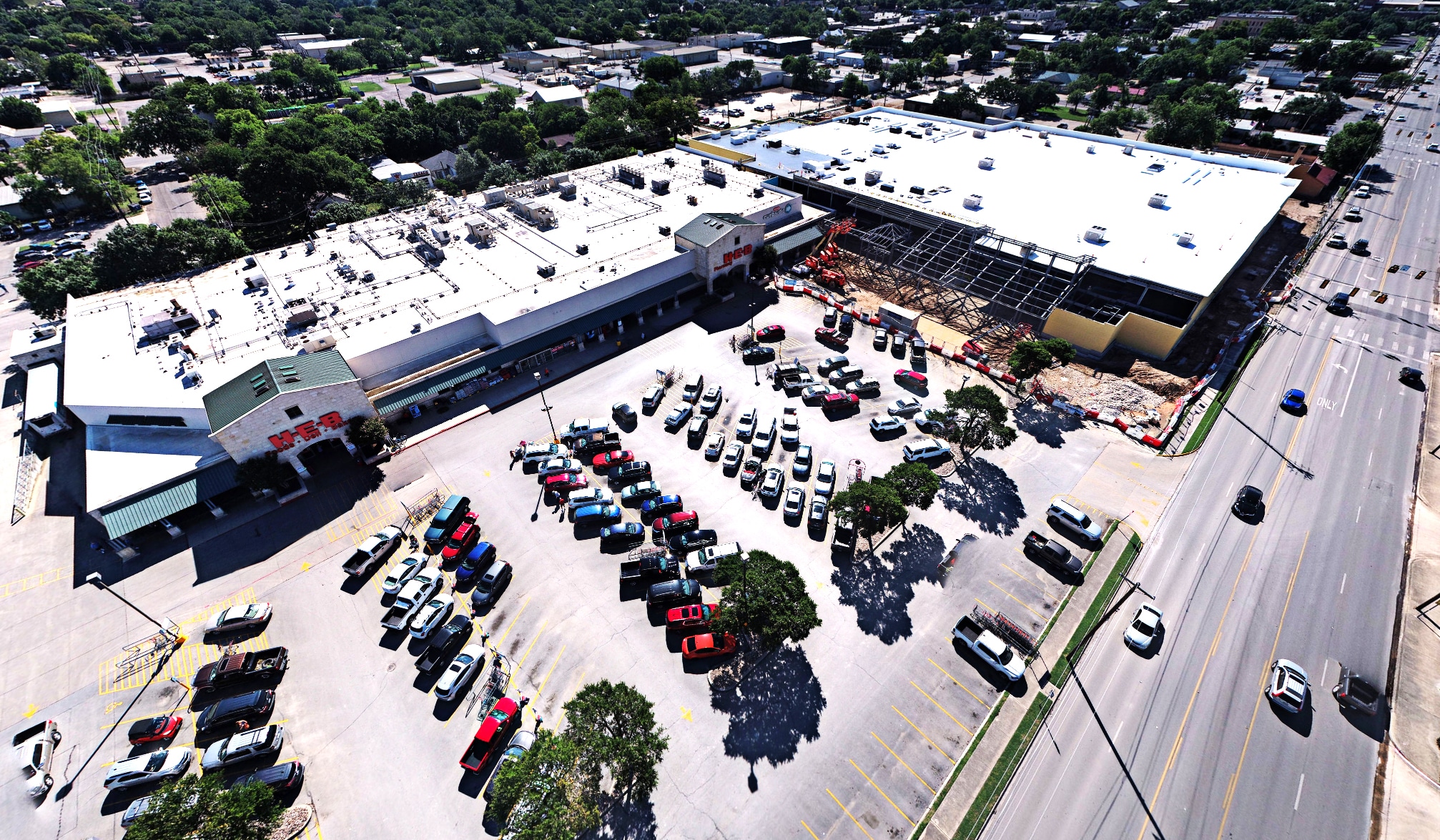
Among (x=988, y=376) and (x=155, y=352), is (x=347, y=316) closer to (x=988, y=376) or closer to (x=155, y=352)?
(x=155, y=352)

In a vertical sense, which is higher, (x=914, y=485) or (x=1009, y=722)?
(x=914, y=485)

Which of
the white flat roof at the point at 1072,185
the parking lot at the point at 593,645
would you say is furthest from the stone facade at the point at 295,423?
the white flat roof at the point at 1072,185

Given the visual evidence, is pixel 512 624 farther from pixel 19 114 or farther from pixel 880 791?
pixel 19 114

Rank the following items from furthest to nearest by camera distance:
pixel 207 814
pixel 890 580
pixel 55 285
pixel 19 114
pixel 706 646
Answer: pixel 19 114 → pixel 55 285 → pixel 890 580 → pixel 706 646 → pixel 207 814

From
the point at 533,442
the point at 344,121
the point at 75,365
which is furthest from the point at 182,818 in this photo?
the point at 344,121

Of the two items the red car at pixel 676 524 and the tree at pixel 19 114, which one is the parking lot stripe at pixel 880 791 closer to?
A: the red car at pixel 676 524

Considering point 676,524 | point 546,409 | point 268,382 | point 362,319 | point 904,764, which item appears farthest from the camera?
point 362,319

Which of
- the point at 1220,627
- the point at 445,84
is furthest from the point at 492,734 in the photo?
the point at 445,84
